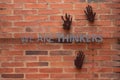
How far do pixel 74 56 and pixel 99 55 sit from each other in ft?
0.86

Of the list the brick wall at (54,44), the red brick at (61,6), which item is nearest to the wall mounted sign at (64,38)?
the brick wall at (54,44)

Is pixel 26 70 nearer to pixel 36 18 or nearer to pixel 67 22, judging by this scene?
pixel 36 18

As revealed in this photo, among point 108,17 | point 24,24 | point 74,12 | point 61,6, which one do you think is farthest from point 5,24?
point 108,17

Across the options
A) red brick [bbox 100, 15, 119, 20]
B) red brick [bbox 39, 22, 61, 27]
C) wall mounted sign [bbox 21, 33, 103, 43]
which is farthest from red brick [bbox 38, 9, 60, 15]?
red brick [bbox 100, 15, 119, 20]

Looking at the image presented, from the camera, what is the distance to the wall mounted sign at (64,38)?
3021 millimetres

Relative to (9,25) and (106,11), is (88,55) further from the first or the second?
(9,25)

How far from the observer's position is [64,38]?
3.03 metres

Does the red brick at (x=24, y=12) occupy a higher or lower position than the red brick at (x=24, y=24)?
higher

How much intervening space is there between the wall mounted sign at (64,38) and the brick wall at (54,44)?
39 mm

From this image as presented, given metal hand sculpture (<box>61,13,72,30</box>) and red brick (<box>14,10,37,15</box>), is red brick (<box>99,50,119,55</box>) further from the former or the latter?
red brick (<box>14,10,37,15</box>)

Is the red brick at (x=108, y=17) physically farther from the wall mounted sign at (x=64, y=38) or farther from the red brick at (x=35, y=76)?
the red brick at (x=35, y=76)

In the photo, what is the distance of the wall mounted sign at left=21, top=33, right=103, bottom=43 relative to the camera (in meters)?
3.02

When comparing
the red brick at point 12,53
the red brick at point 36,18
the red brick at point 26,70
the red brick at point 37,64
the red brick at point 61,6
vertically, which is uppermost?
the red brick at point 61,6

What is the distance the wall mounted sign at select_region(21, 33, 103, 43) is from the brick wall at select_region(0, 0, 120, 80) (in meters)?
0.04
